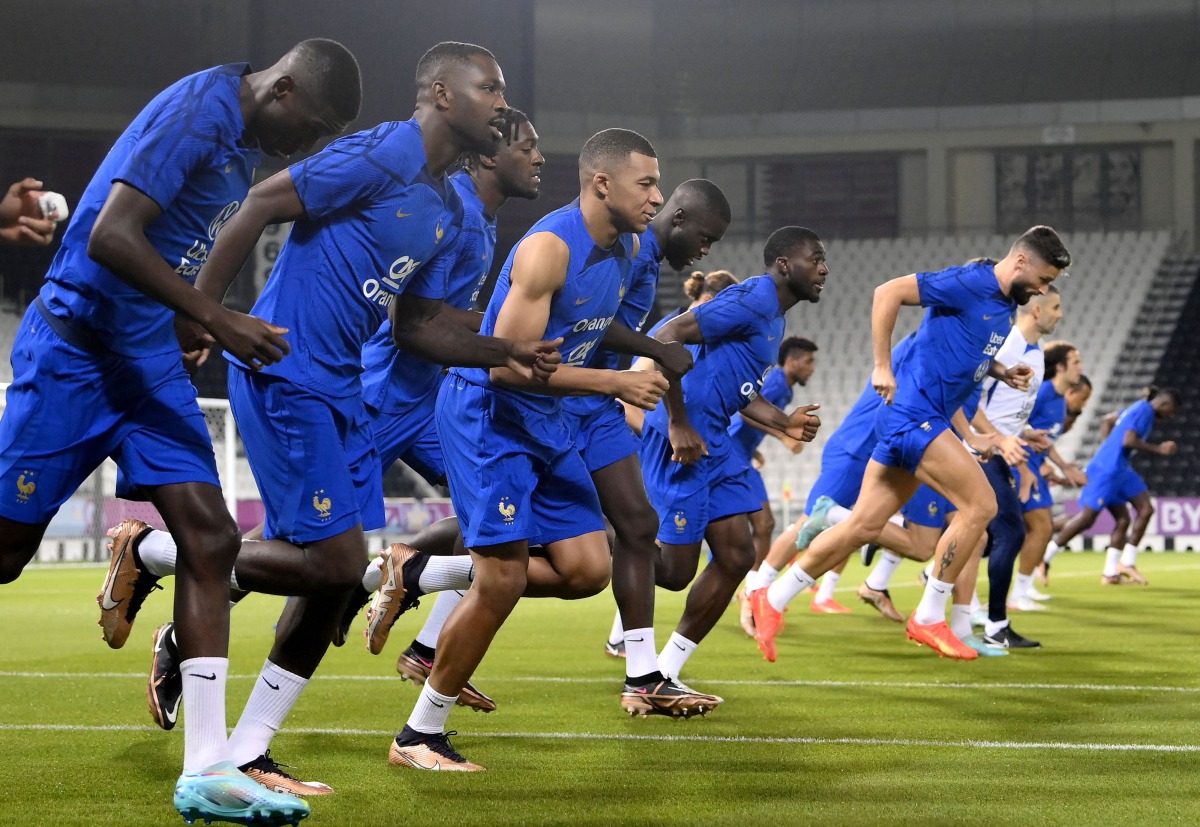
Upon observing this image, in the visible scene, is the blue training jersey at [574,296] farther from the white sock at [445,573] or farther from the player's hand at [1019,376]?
the player's hand at [1019,376]

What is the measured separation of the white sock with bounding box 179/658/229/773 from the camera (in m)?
3.68

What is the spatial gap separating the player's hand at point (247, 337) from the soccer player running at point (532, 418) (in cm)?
95

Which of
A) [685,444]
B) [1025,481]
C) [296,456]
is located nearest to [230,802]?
[296,456]

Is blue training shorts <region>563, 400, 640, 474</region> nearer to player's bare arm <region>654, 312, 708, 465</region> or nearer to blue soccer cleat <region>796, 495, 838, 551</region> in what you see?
player's bare arm <region>654, 312, 708, 465</region>

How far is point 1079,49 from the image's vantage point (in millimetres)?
31828

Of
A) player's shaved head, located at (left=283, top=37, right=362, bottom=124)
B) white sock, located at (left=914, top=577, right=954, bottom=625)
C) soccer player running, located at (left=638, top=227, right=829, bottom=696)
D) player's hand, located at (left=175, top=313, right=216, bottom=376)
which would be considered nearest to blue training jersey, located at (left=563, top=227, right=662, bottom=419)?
soccer player running, located at (left=638, top=227, right=829, bottom=696)

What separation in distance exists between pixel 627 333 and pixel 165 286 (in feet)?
8.05

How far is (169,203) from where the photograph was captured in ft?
12.1

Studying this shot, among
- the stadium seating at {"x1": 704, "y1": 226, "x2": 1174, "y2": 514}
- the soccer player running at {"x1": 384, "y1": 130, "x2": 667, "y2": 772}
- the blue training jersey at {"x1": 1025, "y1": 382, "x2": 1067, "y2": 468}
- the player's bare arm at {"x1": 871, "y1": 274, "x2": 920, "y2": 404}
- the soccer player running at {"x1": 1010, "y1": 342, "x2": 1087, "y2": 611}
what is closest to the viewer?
the soccer player running at {"x1": 384, "y1": 130, "x2": 667, "y2": 772}

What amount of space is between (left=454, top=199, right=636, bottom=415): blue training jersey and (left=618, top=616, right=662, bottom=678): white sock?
1.36 metres

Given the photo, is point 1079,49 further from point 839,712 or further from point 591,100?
point 839,712

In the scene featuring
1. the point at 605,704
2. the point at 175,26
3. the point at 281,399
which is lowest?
the point at 605,704

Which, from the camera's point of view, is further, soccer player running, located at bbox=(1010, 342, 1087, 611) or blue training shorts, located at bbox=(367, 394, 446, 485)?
soccer player running, located at bbox=(1010, 342, 1087, 611)

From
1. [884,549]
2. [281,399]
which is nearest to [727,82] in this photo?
[884,549]
